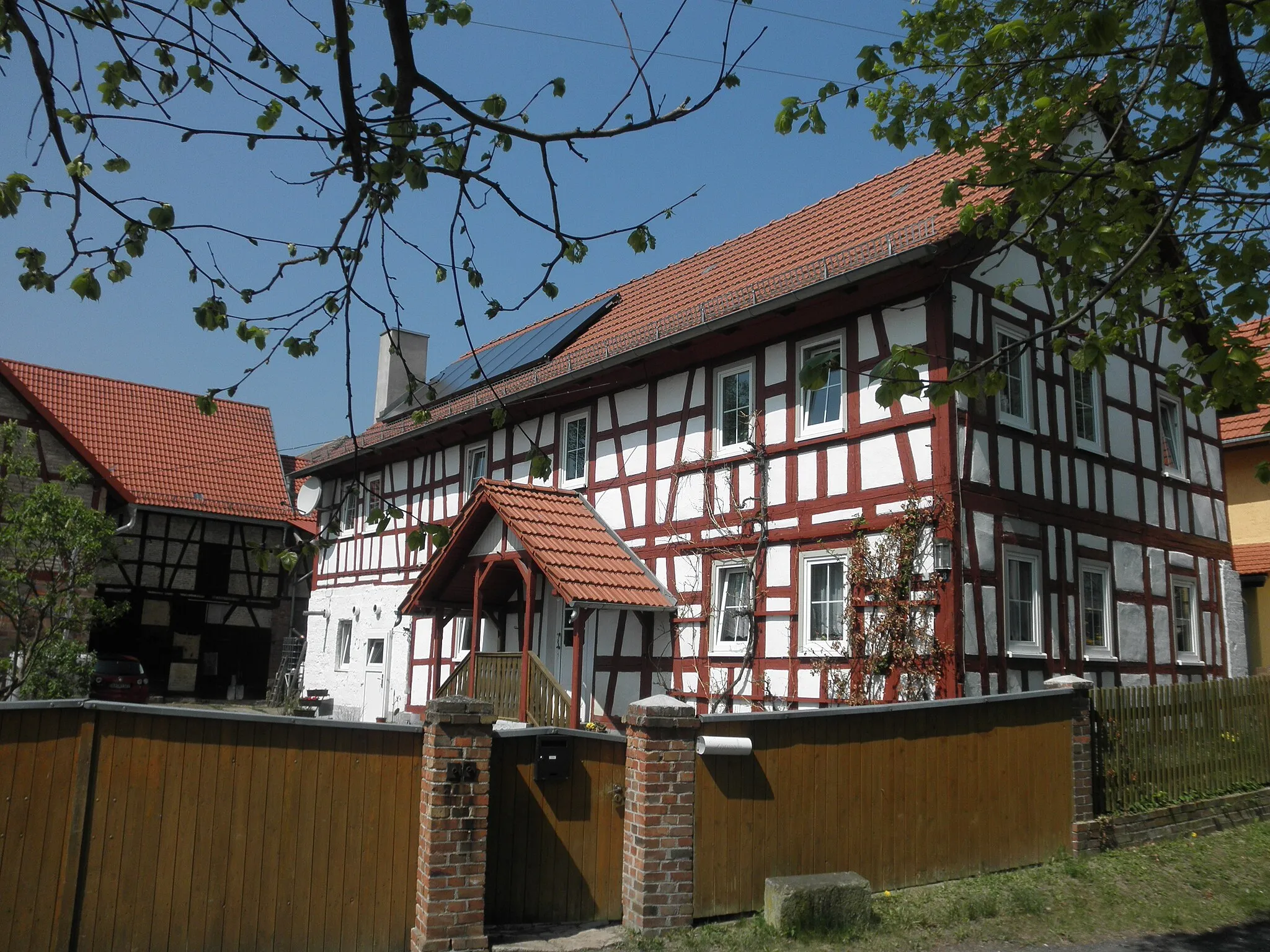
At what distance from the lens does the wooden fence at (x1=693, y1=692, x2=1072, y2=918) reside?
7832 mm

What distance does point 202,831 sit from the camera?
6621mm

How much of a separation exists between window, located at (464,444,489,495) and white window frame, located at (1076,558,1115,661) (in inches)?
424

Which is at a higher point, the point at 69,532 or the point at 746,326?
the point at 746,326

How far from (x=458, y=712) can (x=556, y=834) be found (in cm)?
126

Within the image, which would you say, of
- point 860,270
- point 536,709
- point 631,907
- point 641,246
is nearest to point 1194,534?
point 860,270

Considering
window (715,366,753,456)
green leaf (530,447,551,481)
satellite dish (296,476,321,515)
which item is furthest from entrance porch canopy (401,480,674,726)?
satellite dish (296,476,321,515)

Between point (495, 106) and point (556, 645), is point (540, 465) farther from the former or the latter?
point (556, 645)

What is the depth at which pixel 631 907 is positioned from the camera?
24.5ft

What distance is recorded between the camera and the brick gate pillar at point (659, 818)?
7.40m

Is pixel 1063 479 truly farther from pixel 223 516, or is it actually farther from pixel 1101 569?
pixel 223 516

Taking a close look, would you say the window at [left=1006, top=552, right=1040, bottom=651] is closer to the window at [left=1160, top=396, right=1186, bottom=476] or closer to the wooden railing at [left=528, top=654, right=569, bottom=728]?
the window at [left=1160, top=396, right=1186, bottom=476]

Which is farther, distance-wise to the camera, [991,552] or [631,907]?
[991,552]

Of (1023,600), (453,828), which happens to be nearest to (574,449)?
(1023,600)

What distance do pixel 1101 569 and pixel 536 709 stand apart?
7.53 m
